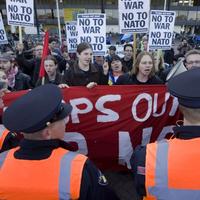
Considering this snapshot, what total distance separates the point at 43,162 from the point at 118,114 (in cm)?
226

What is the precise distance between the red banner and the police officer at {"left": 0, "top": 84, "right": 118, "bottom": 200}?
80.9 inches

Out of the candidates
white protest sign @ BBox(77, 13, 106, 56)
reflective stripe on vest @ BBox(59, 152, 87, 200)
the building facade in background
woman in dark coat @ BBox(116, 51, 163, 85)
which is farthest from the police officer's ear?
the building facade in background

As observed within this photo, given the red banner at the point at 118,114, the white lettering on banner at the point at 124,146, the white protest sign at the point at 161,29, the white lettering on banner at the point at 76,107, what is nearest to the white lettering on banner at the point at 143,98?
the red banner at the point at 118,114

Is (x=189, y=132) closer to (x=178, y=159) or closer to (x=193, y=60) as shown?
(x=178, y=159)

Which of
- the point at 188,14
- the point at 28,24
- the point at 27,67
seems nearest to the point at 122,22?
the point at 28,24

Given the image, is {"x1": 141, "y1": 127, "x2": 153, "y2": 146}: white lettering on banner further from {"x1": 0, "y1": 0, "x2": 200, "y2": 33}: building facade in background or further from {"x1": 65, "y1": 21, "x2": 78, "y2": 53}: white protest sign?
{"x1": 0, "y1": 0, "x2": 200, "y2": 33}: building facade in background

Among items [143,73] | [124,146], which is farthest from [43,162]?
[143,73]

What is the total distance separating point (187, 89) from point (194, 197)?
0.57 m

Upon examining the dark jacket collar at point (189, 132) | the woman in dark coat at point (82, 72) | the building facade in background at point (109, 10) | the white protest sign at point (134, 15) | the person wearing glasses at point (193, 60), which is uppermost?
the white protest sign at point (134, 15)

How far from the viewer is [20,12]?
23.7ft

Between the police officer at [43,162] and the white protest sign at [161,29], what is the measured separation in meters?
5.64

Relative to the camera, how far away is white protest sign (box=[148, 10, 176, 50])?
23.8ft

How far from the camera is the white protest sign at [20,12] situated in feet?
23.5

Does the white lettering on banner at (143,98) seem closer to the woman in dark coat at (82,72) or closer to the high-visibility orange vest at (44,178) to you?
the woman in dark coat at (82,72)
